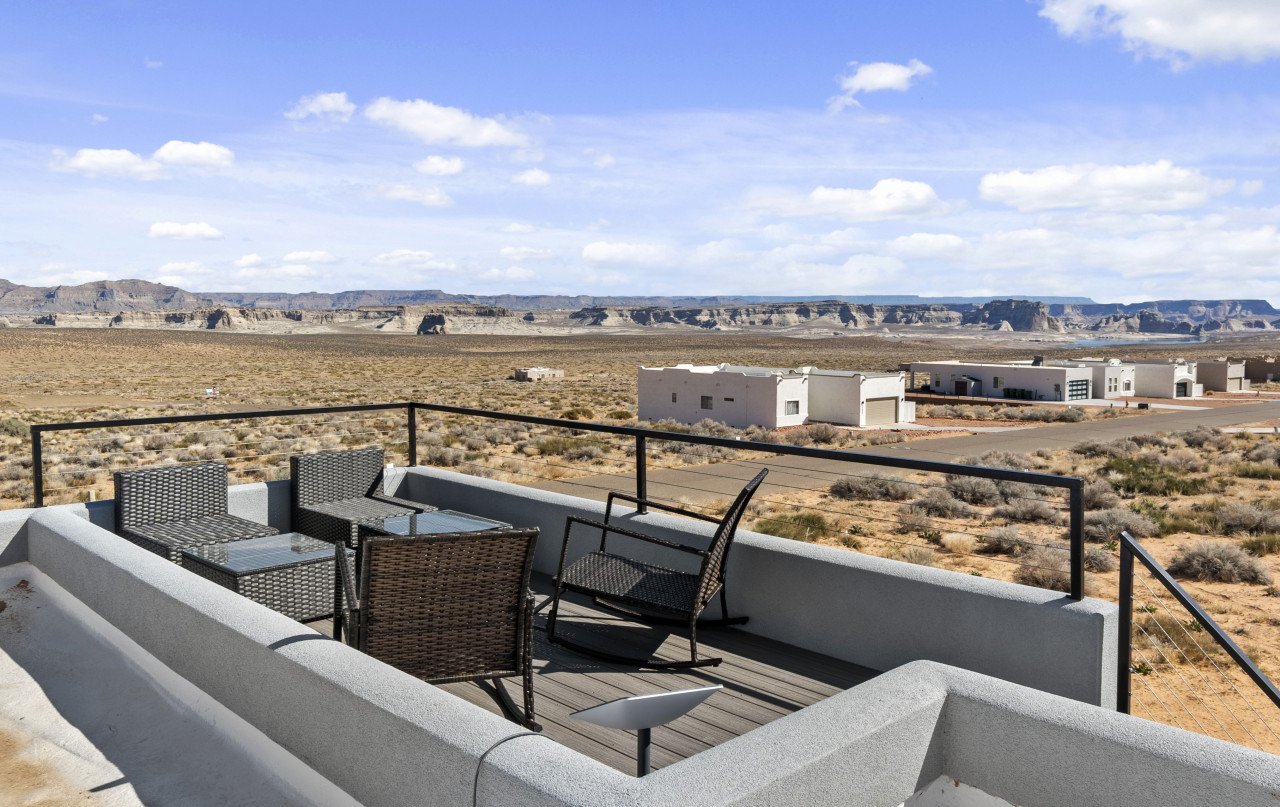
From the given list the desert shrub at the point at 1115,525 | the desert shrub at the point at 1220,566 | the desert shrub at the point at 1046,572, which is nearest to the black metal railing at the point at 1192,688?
the desert shrub at the point at 1046,572

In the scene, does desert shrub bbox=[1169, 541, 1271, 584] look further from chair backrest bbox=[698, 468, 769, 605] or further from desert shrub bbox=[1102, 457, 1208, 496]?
chair backrest bbox=[698, 468, 769, 605]

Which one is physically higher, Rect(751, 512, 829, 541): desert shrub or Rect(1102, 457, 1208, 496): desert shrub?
Rect(751, 512, 829, 541): desert shrub

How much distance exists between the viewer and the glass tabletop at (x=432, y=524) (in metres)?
5.00

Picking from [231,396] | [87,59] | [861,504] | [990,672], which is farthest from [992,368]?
[990,672]

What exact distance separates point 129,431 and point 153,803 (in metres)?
24.9

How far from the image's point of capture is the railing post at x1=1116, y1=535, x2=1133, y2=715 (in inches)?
119

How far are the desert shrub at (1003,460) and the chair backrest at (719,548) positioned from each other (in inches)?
713

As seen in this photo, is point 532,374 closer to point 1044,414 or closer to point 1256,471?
point 1044,414

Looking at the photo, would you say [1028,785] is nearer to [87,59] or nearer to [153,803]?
[153,803]

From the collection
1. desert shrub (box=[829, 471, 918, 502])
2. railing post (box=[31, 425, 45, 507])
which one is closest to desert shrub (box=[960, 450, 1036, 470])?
desert shrub (box=[829, 471, 918, 502])

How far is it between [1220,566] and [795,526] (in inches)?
218

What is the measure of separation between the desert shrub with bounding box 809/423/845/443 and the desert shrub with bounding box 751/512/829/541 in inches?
640

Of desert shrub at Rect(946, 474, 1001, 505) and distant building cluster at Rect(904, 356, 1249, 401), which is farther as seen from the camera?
distant building cluster at Rect(904, 356, 1249, 401)

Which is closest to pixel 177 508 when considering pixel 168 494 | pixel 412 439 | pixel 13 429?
pixel 168 494
